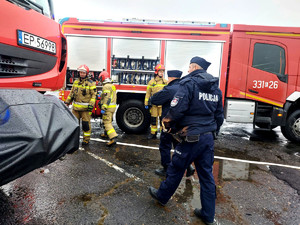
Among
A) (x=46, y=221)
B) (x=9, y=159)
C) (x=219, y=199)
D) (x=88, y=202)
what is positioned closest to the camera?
(x=9, y=159)

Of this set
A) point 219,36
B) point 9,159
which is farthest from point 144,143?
point 9,159

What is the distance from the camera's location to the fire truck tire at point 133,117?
601 centimetres

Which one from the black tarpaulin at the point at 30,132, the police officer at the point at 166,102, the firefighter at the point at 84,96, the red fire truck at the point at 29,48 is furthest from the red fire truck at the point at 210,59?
the black tarpaulin at the point at 30,132

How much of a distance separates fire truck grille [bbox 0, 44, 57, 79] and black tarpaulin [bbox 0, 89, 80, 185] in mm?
520

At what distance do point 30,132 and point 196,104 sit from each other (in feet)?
5.23

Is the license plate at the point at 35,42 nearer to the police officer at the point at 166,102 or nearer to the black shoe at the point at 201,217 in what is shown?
the police officer at the point at 166,102

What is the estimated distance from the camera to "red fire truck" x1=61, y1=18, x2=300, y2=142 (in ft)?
18.4

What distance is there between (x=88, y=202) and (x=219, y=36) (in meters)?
5.06

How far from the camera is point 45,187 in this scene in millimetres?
2969

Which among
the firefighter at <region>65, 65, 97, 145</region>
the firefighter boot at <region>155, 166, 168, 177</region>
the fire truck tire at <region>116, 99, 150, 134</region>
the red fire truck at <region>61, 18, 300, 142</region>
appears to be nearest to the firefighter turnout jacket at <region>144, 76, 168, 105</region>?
the red fire truck at <region>61, 18, 300, 142</region>

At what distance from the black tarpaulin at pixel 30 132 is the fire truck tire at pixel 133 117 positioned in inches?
158

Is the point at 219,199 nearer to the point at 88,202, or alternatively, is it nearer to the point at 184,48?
the point at 88,202

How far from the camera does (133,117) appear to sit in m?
6.10

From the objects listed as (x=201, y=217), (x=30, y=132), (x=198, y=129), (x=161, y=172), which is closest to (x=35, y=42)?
(x=30, y=132)
